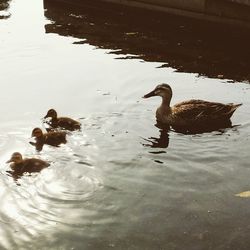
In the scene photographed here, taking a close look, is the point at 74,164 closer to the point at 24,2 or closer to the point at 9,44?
the point at 9,44

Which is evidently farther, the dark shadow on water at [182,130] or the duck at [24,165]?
the dark shadow on water at [182,130]

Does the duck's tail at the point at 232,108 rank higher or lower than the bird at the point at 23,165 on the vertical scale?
higher

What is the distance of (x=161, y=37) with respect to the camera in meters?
17.5

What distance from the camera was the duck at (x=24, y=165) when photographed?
811 centimetres

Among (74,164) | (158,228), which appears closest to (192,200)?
(158,228)

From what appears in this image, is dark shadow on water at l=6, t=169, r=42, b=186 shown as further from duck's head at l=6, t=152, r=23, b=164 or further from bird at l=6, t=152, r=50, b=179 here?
duck's head at l=6, t=152, r=23, b=164

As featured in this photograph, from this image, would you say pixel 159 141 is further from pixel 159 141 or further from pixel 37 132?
pixel 37 132

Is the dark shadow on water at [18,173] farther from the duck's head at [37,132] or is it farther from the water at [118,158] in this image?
the duck's head at [37,132]

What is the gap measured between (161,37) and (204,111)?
777cm

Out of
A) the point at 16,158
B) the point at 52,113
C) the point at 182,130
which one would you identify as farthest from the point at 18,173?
the point at 182,130

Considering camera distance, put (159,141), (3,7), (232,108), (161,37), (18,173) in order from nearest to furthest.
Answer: (18,173) < (159,141) < (232,108) < (161,37) < (3,7)

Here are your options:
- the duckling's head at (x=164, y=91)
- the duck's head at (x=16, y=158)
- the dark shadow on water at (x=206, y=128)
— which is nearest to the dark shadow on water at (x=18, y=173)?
the duck's head at (x=16, y=158)

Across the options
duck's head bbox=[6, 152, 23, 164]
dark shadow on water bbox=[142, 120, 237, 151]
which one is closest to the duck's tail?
dark shadow on water bbox=[142, 120, 237, 151]

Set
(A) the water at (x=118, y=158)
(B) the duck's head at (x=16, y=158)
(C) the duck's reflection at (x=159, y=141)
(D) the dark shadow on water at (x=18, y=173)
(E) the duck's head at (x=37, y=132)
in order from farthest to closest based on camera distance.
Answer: (C) the duck's reflection at (x=159, y=141) → (E) the duck's head at (x=37, y=132) → (B) the duck's head at (x=16, y=158) → (D) the dark shadow on water at (x=18, y=173) → (A) the water at (x=118, y=158)
